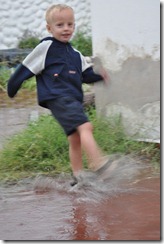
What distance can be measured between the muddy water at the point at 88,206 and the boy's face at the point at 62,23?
1045 mm

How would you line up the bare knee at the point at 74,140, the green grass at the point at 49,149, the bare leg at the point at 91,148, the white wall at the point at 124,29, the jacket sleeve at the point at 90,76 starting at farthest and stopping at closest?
the white wall at the point at 124,29, the green grass at the point at 49,149, the jacket sleeve at the point at 90,76, the bare knee at the point at 74,140, the bare leg at the point at 91,148

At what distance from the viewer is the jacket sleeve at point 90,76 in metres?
5.05

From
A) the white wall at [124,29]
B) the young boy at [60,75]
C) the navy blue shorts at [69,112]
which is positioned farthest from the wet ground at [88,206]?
the white wall at [124,29]

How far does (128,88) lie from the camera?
5770mm

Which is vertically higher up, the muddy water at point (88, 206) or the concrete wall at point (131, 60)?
the concrete wall at point (131, 60)

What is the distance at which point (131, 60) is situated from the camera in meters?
5.75

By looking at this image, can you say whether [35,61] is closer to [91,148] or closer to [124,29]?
[91,148]

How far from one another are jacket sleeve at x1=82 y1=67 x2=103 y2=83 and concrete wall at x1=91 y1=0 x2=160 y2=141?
27.2 inches

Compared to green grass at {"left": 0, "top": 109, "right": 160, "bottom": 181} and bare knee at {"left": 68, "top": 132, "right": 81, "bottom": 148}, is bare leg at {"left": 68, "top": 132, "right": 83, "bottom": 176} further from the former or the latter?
green grass at {"left": 0, "top": 109, "right": 160, "bottom": 181}

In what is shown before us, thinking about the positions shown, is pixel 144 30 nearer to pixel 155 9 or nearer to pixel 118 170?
pixel 155 9

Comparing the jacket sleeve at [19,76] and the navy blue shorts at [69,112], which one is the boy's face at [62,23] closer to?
the jacket sleeve at [19,76]

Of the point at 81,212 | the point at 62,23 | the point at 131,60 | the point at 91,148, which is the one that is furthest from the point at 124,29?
the point at 81,212

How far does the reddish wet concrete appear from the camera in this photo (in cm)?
385

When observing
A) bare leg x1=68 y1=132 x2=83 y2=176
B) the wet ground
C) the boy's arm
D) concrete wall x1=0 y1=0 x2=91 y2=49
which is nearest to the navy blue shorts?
bare leg x1=68 y1=132 x2=83 y2=176
